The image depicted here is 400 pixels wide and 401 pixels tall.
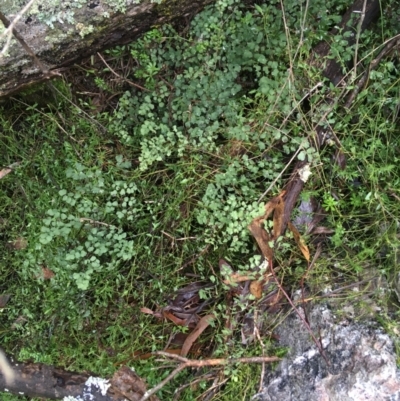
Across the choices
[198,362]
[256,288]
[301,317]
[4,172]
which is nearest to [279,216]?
[256,288]

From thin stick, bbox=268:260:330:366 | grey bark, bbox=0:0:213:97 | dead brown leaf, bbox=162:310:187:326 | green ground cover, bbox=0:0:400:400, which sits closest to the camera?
grey bark, bbox=0:0:213:97

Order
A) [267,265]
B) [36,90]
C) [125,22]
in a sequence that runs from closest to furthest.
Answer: [125,22]
[267,265]
[36,90]

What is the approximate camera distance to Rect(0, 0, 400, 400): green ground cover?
279 centimetres

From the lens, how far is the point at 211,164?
2.93 metres

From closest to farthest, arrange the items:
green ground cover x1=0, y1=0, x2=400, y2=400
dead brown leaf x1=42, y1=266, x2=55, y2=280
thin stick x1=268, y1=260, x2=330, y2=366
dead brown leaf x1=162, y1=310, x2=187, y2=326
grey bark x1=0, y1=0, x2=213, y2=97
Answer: grey bark x1=0, y1=0, x2=213, y2=97 → thin stick x1=268, y1=260, x2=330, y2=366 → green ground cover x1=0, y1=0, x2=400, y2=400 → dead brown leaf x1=162, y1=310, x2=187, y2=326 → dead brown leaf x1=42, y1=266, x2=55, y2=280

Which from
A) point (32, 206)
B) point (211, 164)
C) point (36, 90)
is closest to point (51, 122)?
point (36, 90)

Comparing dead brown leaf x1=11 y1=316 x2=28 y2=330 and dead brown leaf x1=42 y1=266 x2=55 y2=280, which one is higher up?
dead brown leaf x1=42 y1=266 x2=55 y2=280

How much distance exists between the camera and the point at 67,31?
2.38 metres

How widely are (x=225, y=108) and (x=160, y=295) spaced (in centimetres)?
122

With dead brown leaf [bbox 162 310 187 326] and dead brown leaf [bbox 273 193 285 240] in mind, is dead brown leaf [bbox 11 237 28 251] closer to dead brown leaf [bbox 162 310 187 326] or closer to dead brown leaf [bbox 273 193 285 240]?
dead brown leaf [bbox 162 310 187 326]

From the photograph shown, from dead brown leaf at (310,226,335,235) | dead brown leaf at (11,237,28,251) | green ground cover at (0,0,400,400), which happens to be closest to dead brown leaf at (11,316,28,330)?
green ground cover at (0,0,400,400)

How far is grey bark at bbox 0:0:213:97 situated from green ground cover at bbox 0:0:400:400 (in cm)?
41

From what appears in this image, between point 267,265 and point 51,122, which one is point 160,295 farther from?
point 51,122

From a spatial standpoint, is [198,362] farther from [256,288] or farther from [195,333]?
[256,288]
